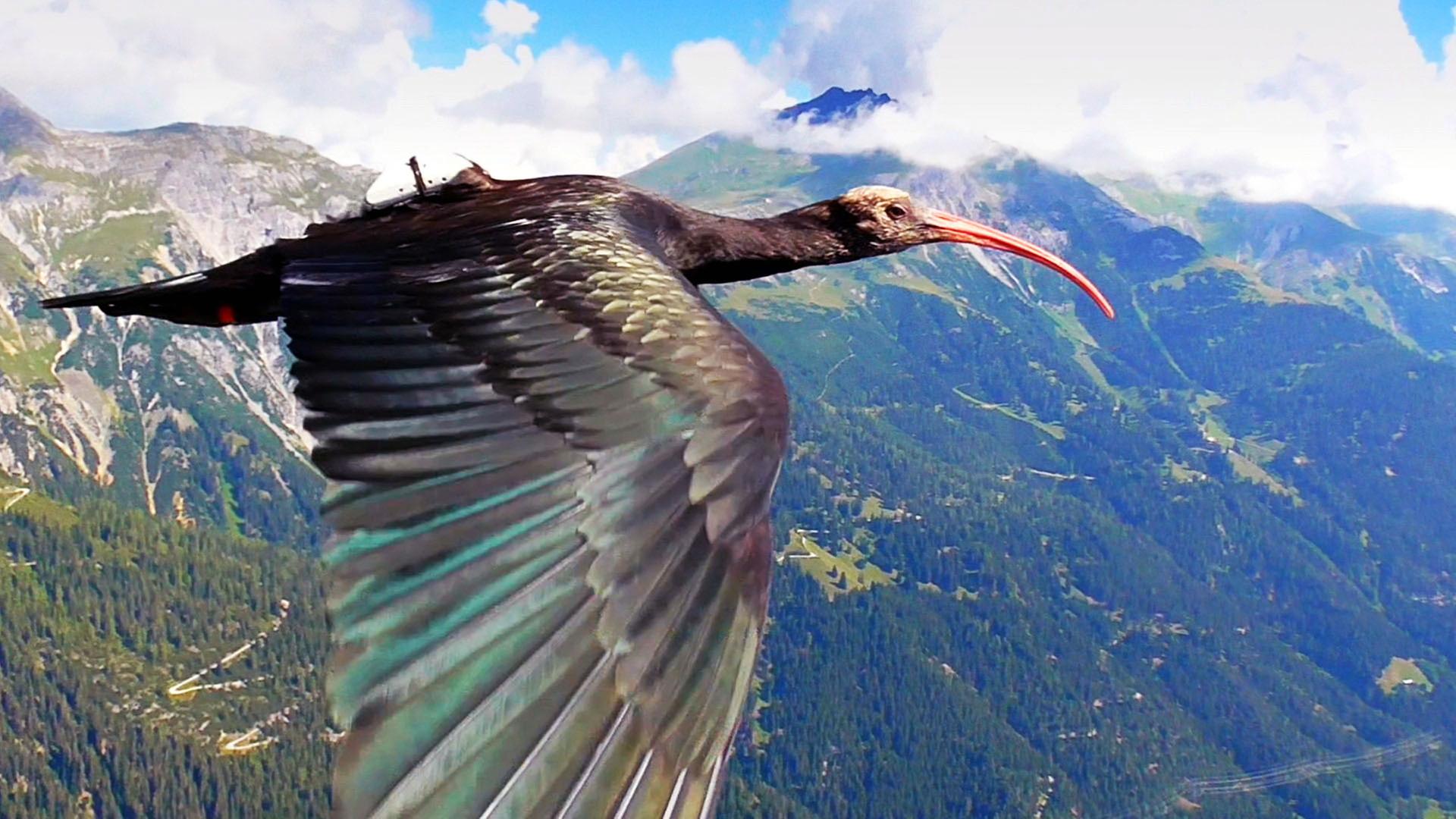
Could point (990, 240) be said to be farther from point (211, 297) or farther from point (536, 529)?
point (536, 529)

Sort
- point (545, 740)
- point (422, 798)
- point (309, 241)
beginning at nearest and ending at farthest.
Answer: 1. point (422, 798)
2. point (545, 740)
3. point (309, 241)

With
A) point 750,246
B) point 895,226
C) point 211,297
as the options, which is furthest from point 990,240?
point 211,297

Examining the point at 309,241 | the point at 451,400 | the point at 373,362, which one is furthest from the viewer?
the point at 309,241

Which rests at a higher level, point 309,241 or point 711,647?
point 309,241

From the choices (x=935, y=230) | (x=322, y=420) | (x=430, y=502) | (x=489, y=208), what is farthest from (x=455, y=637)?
(x=935, y=230)

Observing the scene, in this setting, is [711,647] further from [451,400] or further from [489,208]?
[489,208]

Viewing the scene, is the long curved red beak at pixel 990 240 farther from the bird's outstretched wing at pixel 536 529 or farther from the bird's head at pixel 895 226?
the bird's outstretched wing at pixel 536 529

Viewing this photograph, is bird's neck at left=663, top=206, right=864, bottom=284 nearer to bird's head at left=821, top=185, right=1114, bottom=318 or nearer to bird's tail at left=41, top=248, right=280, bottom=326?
bird's head at left=821, top=185, right=1114, bottom=318
